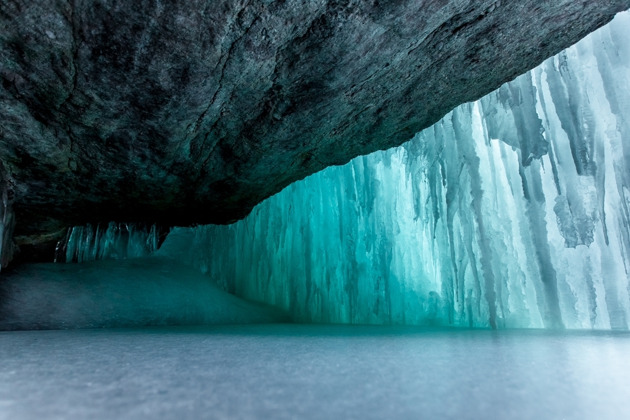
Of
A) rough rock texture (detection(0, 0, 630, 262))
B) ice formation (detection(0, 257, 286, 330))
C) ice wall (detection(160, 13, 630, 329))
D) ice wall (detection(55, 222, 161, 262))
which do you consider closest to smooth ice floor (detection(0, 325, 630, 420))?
rough rock texture (detection(0, 0, 630, 262))

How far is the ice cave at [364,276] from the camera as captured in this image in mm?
1057

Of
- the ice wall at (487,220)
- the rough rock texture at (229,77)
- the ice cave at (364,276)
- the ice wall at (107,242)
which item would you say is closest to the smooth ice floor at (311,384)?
the ice cave at (364,276)

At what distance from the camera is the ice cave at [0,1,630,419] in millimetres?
1057

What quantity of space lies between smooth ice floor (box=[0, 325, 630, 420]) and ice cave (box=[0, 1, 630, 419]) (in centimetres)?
1

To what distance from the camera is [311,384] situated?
1112 mm

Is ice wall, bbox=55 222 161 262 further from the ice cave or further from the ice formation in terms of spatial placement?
the ice formation

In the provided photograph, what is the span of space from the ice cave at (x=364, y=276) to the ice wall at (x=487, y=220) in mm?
24

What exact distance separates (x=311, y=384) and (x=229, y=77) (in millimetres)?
2483

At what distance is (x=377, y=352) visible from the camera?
1.79 metres

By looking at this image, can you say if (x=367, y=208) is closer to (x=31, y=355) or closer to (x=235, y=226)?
(x=235, y=226)

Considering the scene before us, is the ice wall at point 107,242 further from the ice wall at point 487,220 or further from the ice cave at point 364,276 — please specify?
the ice wall at point 487,220

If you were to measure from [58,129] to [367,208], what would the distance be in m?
4.83

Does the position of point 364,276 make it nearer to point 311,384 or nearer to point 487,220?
point 487,220

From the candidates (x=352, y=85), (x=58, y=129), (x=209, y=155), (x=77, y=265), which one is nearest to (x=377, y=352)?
(x=352, y=85)
